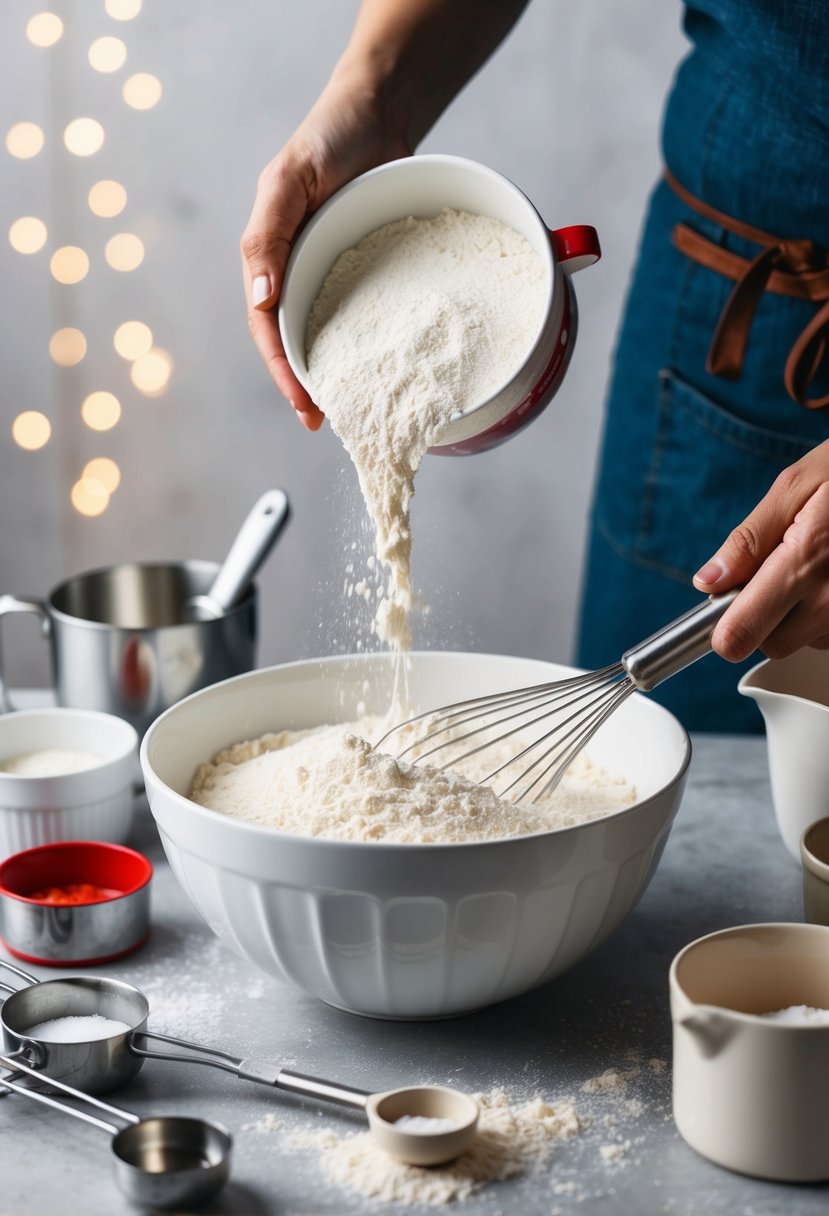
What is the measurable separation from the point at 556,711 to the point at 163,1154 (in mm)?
392

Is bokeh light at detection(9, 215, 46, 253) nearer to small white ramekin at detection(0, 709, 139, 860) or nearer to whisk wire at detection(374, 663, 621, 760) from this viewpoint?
small white ramekin at detection(0, 709, 139, 860)

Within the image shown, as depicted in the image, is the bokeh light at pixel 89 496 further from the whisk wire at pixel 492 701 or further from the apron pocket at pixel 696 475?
the whisk wire at pixel 492 701

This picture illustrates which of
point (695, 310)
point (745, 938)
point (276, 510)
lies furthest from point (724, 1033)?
point (695, 310)

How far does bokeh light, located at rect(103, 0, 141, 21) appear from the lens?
204 cm

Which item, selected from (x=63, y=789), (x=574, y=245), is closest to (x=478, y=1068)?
(x=63, y=789)

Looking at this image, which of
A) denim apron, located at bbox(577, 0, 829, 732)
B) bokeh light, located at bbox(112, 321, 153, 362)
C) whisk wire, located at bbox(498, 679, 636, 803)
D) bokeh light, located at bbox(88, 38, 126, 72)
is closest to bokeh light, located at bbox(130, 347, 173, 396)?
bokeh light, located at bbox(112, 321, 153, 362)

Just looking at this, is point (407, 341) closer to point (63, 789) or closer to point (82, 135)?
point (63, 789)

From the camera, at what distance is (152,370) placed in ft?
7.29

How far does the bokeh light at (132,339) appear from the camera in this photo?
221cm

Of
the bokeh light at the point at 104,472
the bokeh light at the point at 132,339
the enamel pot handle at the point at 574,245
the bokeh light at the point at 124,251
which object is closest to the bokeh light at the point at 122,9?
the bokeh light at the point at 124,251

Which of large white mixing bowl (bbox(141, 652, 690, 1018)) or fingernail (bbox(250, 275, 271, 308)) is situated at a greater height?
fingernail (bbox(250, 275, 271, 308))

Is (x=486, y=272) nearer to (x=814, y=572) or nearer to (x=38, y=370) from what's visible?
(x=814, y=572)

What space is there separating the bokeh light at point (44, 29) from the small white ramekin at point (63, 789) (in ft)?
4.32

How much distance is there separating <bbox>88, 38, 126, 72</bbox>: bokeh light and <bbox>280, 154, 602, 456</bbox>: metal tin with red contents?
3.96 feet
